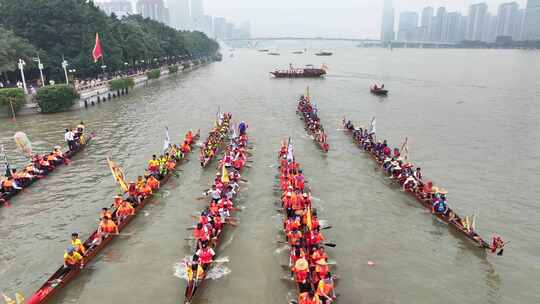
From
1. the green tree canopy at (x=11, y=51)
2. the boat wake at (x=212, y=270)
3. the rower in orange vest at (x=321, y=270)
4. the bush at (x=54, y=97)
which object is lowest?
the boat wake at (x=212, y=270)

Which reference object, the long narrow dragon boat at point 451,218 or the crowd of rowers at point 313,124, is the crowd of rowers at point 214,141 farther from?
the long narrow dragon boat at point 451,218

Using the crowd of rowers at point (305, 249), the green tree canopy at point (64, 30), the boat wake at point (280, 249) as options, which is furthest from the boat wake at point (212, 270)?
the green tree canopy at point (64, 30)

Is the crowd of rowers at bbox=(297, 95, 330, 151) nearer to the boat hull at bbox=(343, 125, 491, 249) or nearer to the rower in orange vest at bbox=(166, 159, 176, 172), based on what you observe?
the boat hull at bbox=(343, 125, 491, 249)

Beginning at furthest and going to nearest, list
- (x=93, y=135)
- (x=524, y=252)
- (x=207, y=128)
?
(x=207, y=128), (x=93, y=135), (x=524, y=252)

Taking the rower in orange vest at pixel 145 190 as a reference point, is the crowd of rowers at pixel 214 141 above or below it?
above

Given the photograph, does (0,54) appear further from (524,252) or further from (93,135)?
(524,252)

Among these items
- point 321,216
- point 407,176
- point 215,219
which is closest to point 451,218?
point 407,176

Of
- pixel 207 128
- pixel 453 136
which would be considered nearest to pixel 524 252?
pixel 453 136
